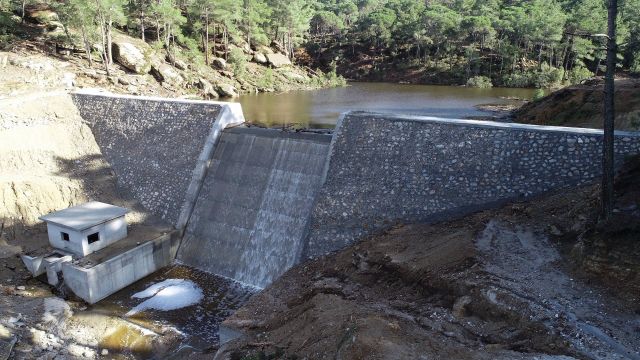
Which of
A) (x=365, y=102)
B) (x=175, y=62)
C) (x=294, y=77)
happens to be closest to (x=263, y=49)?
(x=294, y=77)

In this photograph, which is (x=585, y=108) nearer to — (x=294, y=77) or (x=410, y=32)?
(x=294, y=77)

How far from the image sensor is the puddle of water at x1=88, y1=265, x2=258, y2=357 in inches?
473

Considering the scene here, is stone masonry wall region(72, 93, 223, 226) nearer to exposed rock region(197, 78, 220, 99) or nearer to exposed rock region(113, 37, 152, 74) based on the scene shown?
exposed rock region(113, 37, 152, 74)

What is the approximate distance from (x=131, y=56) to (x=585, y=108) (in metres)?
30.3

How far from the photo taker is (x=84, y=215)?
15.0m

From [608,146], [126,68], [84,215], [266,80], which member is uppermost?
[126,68]

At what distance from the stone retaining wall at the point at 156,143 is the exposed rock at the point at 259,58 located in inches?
1250

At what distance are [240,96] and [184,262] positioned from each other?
1079 inches

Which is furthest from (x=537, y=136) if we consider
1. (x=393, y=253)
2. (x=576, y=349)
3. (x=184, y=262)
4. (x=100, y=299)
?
(x=100, y=299)

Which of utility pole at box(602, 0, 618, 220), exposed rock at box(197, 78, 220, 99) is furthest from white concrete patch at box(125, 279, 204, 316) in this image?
exposed rock at box(197, 78, 220, 99)

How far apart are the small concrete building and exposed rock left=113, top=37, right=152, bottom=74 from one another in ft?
A: 72.8

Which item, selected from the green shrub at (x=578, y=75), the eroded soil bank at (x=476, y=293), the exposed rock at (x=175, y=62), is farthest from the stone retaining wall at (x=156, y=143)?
the green shrub at (x=578, y=75)

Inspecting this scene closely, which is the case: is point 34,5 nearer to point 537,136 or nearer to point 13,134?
point 13,134

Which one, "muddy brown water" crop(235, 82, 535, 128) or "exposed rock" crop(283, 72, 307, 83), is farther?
"exposed rock" crop(283, 72, 307, 83)
